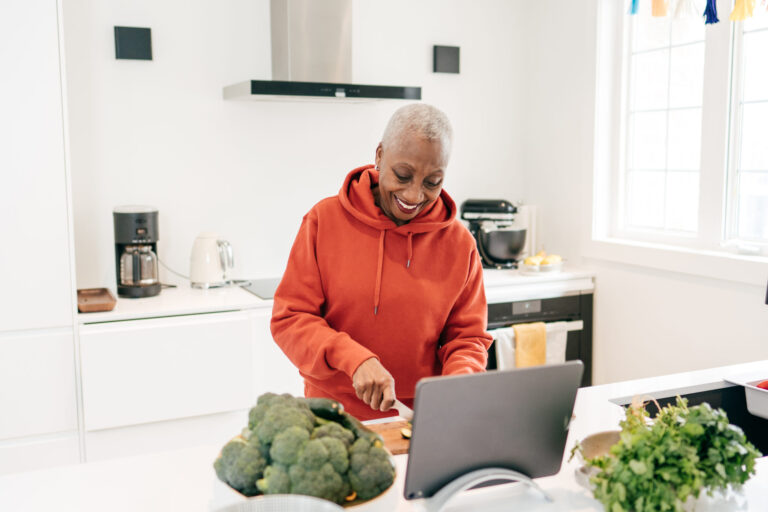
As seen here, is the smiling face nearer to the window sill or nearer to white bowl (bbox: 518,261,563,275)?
the window sill

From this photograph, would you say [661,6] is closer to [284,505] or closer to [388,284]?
[388,284]

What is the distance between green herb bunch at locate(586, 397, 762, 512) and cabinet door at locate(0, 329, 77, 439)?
204cm

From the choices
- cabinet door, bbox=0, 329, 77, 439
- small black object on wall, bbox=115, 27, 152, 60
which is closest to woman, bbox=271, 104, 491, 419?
cabinet door, bbox=0, 329, 77, 439

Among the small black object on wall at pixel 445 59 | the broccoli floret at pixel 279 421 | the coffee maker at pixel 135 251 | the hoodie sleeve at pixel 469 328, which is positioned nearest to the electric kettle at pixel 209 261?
the coffee maker at pixel 135 251

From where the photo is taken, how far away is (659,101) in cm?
330

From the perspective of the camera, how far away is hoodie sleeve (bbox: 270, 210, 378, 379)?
156 cm

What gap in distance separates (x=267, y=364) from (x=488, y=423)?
1.88 meters

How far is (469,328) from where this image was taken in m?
1.75

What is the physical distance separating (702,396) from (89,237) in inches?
94.5

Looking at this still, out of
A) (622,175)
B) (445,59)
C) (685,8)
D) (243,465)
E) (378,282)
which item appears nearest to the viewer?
(243,465)

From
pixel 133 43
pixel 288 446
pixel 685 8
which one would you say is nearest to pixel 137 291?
pixel 133 43

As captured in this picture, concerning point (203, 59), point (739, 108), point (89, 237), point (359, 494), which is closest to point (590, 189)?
point (739, 108)

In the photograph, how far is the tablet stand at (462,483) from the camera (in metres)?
1.13

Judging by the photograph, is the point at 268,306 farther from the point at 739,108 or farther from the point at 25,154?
the point at 739,108
